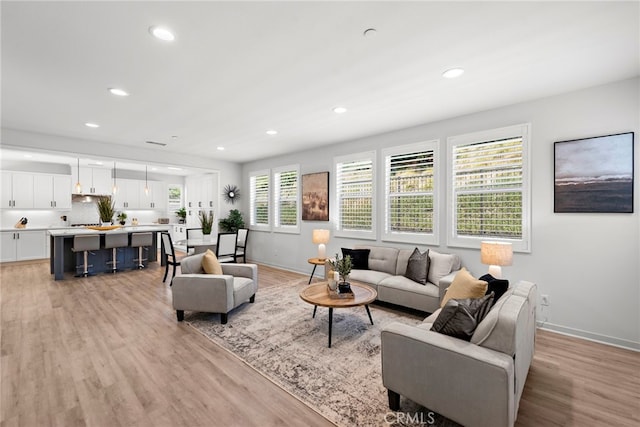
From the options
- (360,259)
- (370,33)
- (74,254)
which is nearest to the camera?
(370,33)

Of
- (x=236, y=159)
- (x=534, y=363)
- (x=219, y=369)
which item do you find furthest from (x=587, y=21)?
(x=236, y=159)

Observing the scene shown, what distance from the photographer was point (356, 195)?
5.35 metres

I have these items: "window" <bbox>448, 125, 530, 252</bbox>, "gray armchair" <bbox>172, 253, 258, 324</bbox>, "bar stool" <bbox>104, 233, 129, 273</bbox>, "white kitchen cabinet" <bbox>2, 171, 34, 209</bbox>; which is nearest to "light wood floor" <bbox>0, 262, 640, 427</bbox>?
"gray armchair" <bbox>172, 253, 258, 324</bbox>

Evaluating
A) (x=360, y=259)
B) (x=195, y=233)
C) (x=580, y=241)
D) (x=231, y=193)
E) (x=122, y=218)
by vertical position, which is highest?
(x=231, y=193)

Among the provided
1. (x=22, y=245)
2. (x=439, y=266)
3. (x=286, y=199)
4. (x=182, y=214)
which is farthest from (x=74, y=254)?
(x=439, y=266)

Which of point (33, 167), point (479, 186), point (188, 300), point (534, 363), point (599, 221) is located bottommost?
point (534, 363)

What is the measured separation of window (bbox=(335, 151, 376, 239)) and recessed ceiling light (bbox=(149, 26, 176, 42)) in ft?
11.7

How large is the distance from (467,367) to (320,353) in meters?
1.51

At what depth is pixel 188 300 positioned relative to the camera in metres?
3.56

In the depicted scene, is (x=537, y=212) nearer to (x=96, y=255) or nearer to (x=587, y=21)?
(x=587, y=21)

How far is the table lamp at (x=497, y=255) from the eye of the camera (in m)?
3.20

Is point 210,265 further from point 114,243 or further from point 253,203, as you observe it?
point 253,203

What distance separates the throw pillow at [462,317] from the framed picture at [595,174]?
2121mm

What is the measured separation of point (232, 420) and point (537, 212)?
3786 mm
